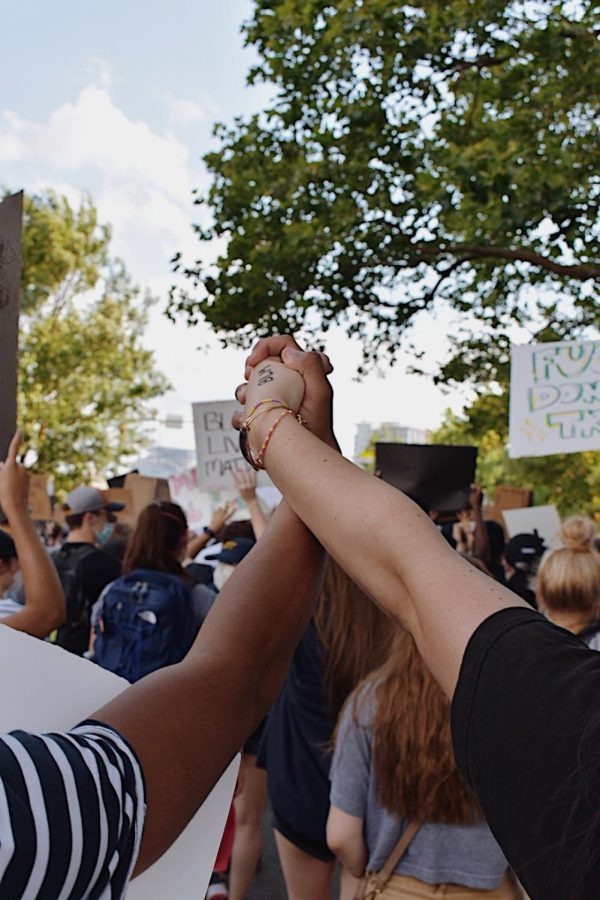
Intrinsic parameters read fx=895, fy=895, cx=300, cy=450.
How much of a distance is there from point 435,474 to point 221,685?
5.31m

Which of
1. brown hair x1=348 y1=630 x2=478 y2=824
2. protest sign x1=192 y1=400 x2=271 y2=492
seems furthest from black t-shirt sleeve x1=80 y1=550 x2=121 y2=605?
brown hair x1=348 y1=630 x2=478 y2=824

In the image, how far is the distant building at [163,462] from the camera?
19.2 metres

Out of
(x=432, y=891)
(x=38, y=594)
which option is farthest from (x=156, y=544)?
(x=432, y=891)

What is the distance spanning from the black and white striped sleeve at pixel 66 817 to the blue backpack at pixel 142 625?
120 inches

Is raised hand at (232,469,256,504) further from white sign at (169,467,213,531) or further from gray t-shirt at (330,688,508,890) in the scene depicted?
white sign at (169,467,213,531)

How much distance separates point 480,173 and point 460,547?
10.2 feet

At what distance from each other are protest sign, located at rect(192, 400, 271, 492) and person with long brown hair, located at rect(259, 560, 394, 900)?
3836mm

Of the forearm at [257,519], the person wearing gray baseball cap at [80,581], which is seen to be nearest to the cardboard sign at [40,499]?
the person wearing gray baseball cap at [80,581]

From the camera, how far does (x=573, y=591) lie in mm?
3275

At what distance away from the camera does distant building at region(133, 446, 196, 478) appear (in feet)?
63.1

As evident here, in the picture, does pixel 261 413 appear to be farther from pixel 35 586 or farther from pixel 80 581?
pixel 80 581

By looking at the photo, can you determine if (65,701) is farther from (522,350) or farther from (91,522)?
(91,522)

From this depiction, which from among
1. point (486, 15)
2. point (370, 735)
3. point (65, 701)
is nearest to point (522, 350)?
point (370, 735)

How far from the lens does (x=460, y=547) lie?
25.0ft
